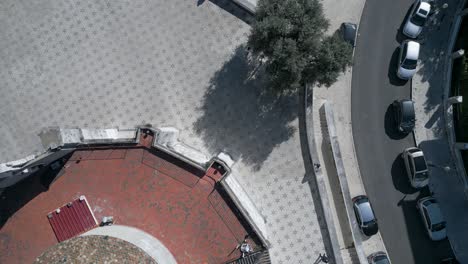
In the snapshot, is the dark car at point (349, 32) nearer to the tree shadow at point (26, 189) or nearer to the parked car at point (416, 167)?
the parked car at point (416, 167)

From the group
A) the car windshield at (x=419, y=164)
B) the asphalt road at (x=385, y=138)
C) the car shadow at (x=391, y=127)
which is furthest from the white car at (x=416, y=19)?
the car windshield at (x=419, y=164)

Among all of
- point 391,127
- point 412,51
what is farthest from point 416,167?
point 412,51

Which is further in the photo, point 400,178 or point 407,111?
point 400,178

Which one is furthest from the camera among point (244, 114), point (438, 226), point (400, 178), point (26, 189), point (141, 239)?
point (400, 178)

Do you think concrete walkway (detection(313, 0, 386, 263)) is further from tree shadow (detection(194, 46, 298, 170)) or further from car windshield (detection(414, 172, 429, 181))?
car windshield (detection(414, 172, 429, 181))

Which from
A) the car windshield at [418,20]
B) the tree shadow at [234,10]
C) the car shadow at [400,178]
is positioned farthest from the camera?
the car shadow at [400,178]

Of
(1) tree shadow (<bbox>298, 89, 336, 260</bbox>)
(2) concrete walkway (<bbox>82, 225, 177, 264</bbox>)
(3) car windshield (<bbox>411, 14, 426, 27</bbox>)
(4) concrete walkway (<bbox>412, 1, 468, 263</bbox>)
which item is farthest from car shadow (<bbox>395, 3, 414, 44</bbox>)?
(2) concrete walkway (<bbox>82, 225, 177, 264</bbox>)

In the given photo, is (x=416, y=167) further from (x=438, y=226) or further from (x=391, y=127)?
(x=438, y=226)
